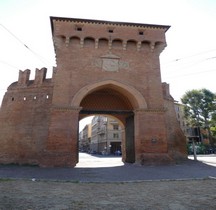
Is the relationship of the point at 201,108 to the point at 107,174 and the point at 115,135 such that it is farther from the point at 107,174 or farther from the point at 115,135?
the point at 107,174

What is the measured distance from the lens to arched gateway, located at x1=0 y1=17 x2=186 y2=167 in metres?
12.7

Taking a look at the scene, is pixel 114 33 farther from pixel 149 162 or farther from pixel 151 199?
pixel 151 199

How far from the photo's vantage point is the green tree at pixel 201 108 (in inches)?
1443

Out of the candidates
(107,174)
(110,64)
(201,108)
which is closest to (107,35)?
(110,64)

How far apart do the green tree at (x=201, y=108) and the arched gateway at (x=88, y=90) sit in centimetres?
2412

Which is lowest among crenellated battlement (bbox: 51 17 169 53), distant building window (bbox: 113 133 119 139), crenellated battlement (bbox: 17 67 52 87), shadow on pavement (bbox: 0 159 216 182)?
shadow on pavement (bbox: 0 159 216 182)

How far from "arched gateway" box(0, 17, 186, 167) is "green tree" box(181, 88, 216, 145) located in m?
24.1

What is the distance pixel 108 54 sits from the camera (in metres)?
14.2

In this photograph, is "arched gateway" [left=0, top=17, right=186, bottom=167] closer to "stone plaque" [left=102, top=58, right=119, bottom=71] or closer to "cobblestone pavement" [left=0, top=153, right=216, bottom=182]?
"stone plaque" [left=102, top=58, right=119, bottom=71]

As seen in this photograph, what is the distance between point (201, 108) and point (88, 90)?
30610mm

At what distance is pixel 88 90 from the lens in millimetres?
13219

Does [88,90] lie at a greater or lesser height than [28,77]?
lesser

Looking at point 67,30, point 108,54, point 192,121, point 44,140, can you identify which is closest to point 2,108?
point 44,140

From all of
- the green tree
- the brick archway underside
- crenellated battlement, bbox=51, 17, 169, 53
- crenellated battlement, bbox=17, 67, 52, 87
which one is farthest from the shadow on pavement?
the green tree
